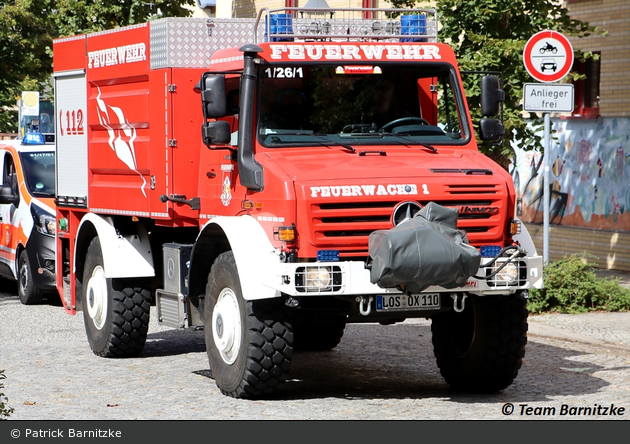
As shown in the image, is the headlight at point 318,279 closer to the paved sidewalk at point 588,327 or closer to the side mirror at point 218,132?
the side mirror at point 218,132

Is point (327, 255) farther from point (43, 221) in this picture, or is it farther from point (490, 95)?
point (43, 221)

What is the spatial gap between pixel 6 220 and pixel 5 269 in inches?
28.0

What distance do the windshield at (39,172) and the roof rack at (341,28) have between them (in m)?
6.90

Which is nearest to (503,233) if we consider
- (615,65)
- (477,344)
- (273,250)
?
(477,344)

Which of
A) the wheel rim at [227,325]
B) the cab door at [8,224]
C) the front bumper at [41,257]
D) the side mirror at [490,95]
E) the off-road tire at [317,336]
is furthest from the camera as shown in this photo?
the cab door at [8,224]

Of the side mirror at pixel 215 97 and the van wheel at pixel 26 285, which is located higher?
the side mirror at pixel 215 97

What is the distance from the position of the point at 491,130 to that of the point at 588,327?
3.67 metres

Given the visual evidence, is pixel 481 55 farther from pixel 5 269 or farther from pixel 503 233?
pixel 5 269

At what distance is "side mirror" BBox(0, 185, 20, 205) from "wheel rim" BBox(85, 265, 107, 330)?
448 centimetres

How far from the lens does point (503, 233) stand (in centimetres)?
822

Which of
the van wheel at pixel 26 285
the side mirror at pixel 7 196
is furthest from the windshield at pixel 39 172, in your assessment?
the van wheel at pixel 26 285

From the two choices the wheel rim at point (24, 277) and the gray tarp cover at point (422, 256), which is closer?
the gray tarp cover at point (422, 256)

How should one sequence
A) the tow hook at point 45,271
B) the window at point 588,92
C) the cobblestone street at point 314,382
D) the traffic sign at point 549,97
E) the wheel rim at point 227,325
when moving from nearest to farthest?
1. the cobblestone street at point 314,382
2. the wheel rim at point 227,325
3. the traffic sign at point 549,97
4. the tow hook at point 45,271
5. the window at point 588,92

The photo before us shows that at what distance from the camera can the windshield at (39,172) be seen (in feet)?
51.0
